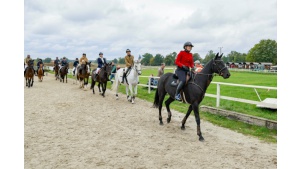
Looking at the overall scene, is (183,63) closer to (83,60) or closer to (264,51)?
(83,60)

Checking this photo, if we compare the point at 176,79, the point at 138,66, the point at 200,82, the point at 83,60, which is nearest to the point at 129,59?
the point at 138,66

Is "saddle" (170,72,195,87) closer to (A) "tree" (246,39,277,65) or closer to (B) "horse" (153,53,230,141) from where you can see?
(B) "horse" (153,53,230,141)

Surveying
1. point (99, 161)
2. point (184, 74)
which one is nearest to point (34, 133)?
point (99, 161)

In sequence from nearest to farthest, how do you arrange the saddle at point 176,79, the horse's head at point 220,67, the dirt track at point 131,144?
1. the dirt track at point 131,144
2. the horse's head at point 220,67
3. the saddle at point 176,79

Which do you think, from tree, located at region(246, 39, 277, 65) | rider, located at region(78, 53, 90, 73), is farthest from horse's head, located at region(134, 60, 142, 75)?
tree, located at region(246, 39, 277, 65)

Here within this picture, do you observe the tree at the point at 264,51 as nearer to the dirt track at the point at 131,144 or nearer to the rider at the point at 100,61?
the rider at the point at 100,61

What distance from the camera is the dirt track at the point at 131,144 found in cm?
476

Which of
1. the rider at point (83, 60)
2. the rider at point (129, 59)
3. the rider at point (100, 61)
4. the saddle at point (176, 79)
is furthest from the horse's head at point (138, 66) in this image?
the rider at point (83, 60)

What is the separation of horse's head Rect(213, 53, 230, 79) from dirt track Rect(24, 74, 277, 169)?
179cm

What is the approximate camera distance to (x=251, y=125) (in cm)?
753

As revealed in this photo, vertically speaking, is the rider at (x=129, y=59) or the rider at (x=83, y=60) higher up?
the rider at (x=83, y=60)

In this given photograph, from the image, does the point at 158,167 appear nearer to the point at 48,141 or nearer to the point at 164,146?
Answer: the point at 164,146

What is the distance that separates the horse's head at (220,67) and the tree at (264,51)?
9439 centimetres

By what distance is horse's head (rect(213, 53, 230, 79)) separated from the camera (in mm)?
6462
